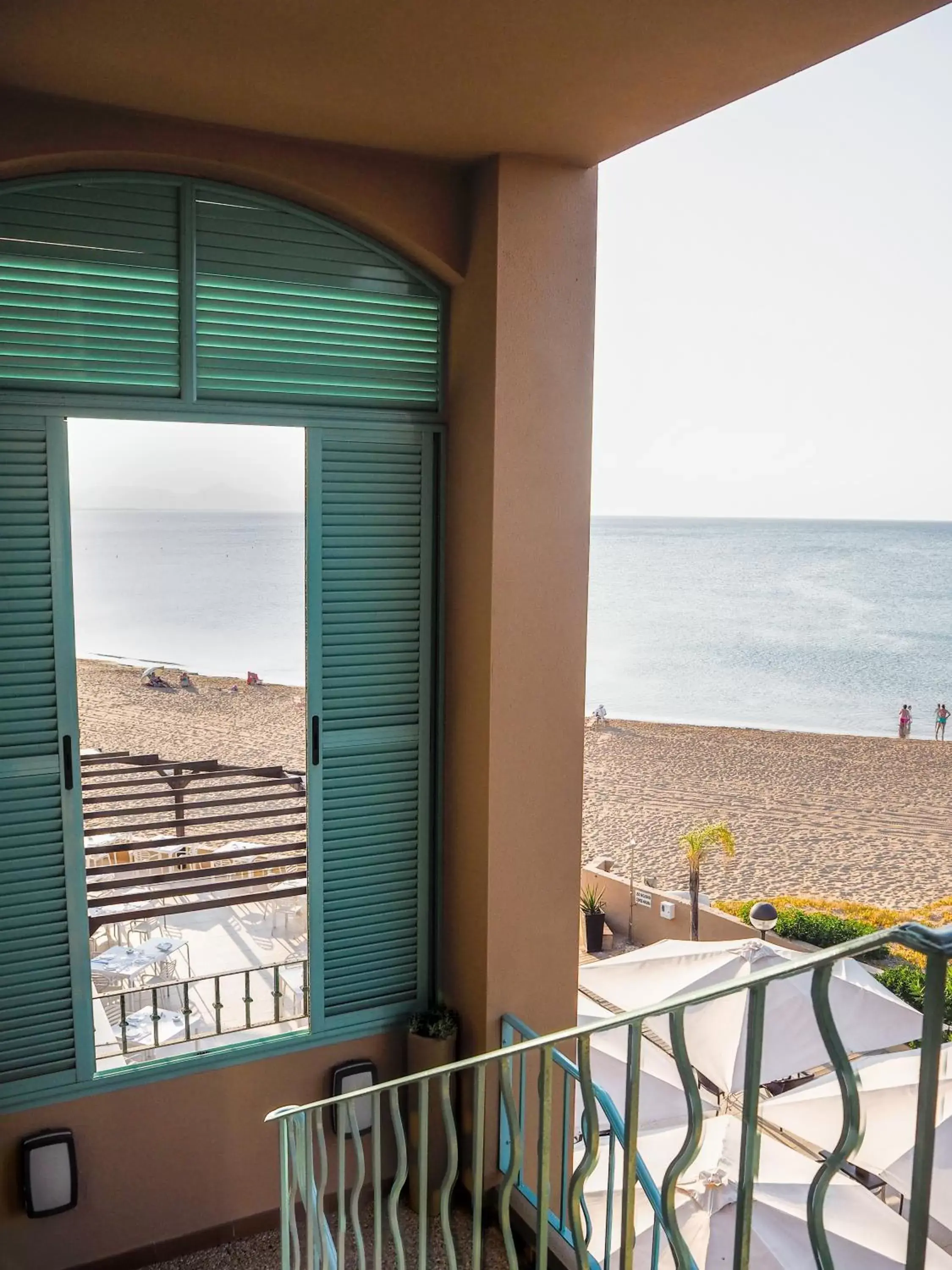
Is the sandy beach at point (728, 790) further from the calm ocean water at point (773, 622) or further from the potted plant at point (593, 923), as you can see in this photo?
the potted plant at point (593, 923)

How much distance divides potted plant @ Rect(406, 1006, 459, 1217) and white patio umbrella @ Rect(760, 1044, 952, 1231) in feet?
8.05

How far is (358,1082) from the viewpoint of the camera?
3.46 meters

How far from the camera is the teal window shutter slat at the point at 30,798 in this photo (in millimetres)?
2912

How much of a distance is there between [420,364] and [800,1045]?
4848 millimetres

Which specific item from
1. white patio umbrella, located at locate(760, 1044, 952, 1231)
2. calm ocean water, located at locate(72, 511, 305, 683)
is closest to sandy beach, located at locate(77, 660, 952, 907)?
calm ocean water, located at locate(72, 511, 305, 683)

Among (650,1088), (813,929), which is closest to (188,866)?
(650,1088)

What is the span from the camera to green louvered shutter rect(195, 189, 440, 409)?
3100 mm

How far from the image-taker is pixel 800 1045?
6.11m

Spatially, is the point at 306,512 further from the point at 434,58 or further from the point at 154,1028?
the point at 154,1028

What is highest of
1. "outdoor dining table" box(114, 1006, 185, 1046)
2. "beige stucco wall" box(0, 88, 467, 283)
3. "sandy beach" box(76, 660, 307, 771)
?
"beige stucco wall" box(0, 88, 467, 283)

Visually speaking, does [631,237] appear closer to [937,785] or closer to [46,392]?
[937,785]

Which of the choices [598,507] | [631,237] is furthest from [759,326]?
[598,507]

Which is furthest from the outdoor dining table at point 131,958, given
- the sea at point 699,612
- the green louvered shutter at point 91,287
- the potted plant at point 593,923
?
the sea at point 699,612

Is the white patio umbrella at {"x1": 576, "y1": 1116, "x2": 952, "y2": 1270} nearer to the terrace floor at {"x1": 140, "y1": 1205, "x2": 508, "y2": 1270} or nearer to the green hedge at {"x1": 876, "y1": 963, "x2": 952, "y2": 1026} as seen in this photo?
the terrace floor at {"x1": 140, "y1": 1205, "x2": 508, "y2": 1270}
